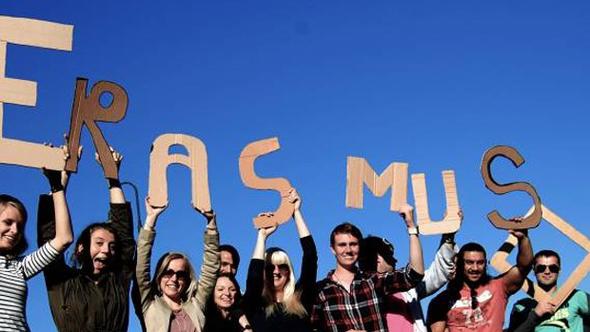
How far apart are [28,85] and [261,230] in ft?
7.57

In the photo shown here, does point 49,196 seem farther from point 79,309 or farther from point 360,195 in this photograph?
point 360,195

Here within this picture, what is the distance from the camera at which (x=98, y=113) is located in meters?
7.06

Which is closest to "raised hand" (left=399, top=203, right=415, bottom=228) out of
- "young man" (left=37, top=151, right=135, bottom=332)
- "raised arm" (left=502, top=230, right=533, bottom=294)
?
"raised arm" (left=502, top=230, right=533, bottom=294)

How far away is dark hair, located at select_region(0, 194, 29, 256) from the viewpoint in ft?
20.0

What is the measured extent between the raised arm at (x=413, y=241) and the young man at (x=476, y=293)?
2.28ft

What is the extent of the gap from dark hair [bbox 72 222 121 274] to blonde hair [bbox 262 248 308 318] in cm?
137

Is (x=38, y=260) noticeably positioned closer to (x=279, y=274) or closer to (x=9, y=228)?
(x=9, y=228)

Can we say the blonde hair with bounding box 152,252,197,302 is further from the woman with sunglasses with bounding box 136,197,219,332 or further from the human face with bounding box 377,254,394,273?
the human face with bounding box 377,254,394,273

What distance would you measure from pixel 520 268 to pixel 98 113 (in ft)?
13.3

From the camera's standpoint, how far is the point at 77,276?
6363 mm

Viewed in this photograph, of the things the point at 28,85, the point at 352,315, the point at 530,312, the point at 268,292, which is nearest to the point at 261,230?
the point at 268,292

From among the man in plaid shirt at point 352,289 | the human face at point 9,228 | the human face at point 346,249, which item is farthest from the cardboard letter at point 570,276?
the human face at point 9,228

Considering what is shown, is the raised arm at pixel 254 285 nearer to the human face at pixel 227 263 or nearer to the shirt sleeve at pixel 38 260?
the human face at pixel 227 263

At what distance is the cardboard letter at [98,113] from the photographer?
6.98 m
